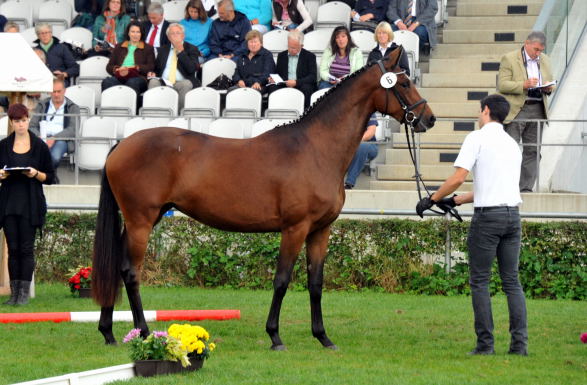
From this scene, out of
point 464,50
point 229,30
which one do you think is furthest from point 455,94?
point 229,30

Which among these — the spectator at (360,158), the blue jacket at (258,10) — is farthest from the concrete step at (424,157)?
the blue jacket at (258,10)

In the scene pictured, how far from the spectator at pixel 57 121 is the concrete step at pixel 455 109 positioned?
5.81m

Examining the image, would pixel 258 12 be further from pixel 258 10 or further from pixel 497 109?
pixel 497 109

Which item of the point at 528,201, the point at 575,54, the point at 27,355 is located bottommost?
the point at 27,355

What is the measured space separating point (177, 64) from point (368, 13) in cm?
350

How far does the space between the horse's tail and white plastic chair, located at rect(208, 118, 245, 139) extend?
6.89 meters

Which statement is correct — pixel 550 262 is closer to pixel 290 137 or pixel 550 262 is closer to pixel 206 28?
pixel 290 137

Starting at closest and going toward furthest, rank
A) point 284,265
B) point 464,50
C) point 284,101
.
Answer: point 284,265
point 284,101
point 464,50

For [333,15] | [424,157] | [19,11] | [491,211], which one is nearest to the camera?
[491,211]

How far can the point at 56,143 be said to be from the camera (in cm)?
1741

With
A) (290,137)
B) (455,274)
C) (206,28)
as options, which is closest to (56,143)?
(206,28)

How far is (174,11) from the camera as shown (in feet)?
70.5

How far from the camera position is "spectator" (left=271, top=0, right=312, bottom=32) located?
2002 centimetres

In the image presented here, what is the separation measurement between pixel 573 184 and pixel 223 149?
7.62 meters
